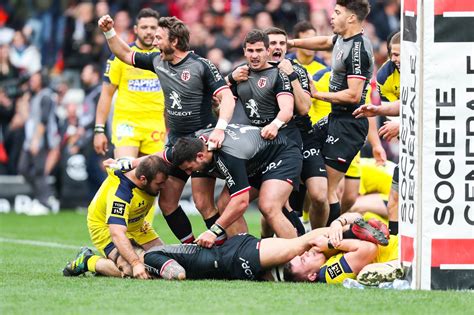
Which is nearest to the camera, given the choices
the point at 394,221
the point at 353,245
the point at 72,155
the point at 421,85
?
the point at 421,85

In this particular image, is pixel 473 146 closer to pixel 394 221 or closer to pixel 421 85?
pixel 421 85

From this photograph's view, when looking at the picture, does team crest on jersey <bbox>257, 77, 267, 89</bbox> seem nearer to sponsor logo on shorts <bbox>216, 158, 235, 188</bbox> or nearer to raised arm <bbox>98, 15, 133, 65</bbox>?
sponsor logo on shorts <bbox>216, 158, 235, 188</bbox>

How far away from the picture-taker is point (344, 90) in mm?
12672

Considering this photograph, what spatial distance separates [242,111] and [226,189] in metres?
0.90

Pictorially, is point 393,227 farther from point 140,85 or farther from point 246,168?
point 140,85

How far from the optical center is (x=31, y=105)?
22688mm

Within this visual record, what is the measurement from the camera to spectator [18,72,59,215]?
21.9 metres

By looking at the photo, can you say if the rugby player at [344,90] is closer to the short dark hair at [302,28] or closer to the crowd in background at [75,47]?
the short dark hair at [302,28]

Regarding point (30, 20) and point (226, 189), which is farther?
point (30, 20)

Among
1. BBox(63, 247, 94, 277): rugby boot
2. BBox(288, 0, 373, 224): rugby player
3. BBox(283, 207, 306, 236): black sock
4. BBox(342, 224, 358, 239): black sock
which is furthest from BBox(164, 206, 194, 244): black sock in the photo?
BBox(342, 224, 358, 239): black sock

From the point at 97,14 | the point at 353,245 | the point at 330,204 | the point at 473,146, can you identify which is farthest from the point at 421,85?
the point at 97,14

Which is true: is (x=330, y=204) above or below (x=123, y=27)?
below

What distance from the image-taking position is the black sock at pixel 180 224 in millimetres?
12383

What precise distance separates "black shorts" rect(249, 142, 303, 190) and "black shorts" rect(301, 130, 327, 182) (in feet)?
3.12
